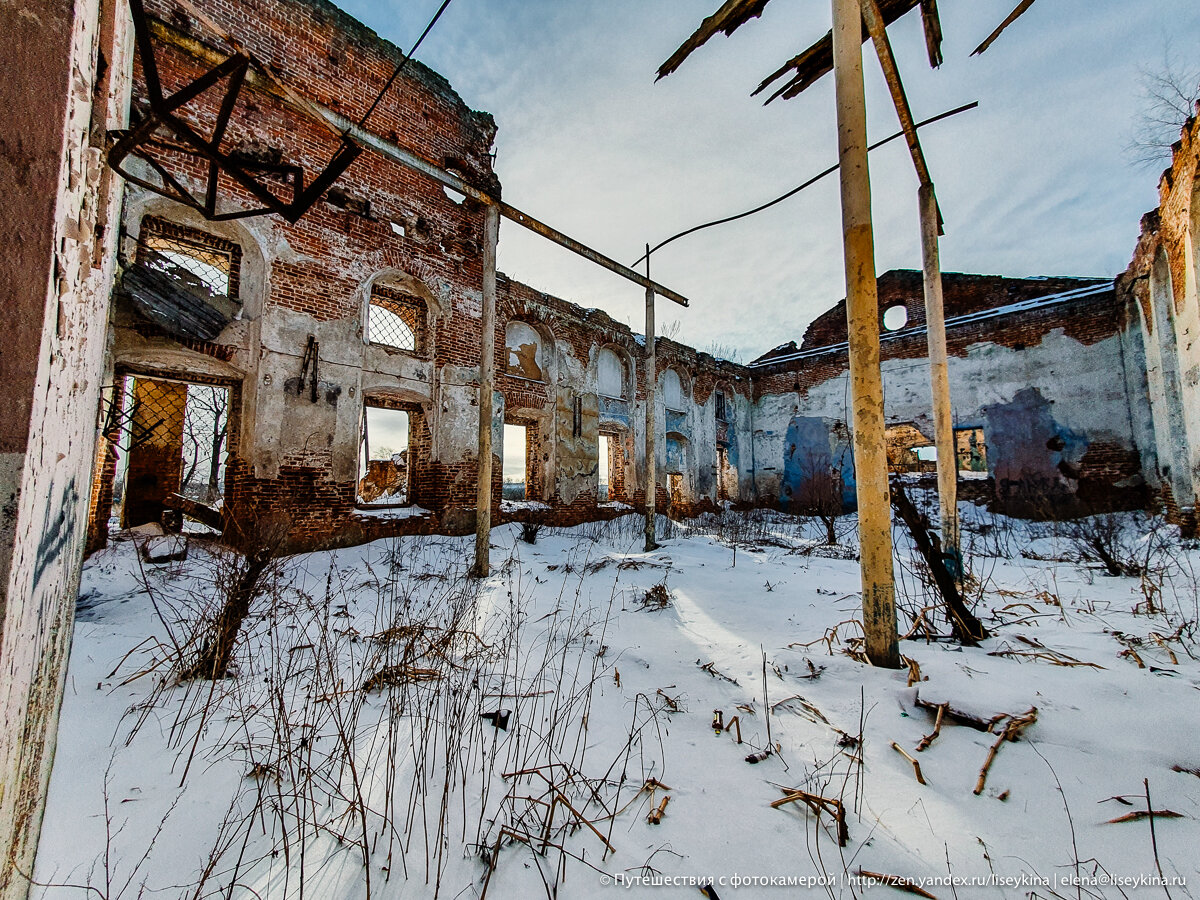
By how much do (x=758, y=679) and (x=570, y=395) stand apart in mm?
9274

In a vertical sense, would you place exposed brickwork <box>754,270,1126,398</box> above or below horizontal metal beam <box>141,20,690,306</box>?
above

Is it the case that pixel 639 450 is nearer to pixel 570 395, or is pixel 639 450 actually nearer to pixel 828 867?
pixel 570 395

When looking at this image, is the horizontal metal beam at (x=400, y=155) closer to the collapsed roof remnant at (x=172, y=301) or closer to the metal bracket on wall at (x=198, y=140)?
the metal bracket on wall at (x=198, y=140)

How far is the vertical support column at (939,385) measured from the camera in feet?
13.1

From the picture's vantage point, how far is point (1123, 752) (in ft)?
5.41

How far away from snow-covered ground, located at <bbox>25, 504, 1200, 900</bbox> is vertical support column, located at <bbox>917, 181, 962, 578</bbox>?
0.78m

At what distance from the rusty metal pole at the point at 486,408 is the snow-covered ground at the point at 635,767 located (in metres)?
2.06

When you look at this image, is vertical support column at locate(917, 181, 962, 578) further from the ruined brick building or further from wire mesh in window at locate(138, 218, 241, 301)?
wire mesh in window at locate(138, 218, 241, 301)

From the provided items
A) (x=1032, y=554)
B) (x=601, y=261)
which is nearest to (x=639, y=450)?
(x=601, y=261)

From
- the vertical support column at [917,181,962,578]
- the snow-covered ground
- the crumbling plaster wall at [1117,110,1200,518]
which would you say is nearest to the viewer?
the snow-covered ground

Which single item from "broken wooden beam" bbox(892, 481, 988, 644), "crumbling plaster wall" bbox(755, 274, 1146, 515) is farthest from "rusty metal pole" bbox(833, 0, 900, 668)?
"crumbling plaster wall" bbox(755, 274, 1146, 515)

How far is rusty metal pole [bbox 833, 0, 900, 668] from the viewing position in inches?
99.7

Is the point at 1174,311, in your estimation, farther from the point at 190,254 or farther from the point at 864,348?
the point at 190,254

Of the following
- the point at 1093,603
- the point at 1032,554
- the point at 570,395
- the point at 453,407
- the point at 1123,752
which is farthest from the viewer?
the point at 570,395
